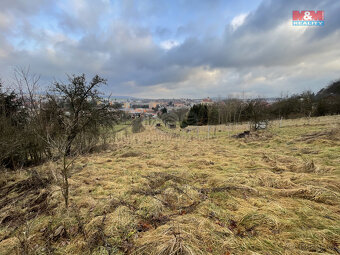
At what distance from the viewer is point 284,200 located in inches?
107

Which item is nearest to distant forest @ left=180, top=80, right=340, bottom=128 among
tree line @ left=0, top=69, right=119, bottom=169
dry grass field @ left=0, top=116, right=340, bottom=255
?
dry grass field @ left=0, top=116, right=340, bottom=255

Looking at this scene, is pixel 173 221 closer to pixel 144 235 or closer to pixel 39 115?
pixel 144 235

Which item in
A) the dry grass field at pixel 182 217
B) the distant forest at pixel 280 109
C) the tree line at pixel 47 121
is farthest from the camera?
the distant forest at pixel 280 109

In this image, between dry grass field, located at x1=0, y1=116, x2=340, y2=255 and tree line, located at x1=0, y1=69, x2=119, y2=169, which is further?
tree line, located at x1=0, y1=69, x2=119, y2=169

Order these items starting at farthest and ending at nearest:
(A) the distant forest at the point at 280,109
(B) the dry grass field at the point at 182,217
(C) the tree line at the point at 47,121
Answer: (A) the distant forest at the point at 280,109, (C) the tree line at the point at 47,121, (B) the dry grass field at the point at 182,217

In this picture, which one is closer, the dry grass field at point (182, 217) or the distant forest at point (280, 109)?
the dry grass field at point (182, 217)

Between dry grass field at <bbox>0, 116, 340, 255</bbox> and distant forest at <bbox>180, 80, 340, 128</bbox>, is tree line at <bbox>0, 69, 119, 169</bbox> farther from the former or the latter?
distant forest at <bbox>180, 80, 340, 128</bbox>

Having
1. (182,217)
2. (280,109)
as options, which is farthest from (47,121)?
(280,109)

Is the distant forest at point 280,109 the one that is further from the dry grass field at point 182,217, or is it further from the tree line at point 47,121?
the tree line at point 47,121

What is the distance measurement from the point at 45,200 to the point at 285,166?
7011mm

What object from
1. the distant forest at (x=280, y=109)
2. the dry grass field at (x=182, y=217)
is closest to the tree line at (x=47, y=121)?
the dry grass field at (x=182, y=217)

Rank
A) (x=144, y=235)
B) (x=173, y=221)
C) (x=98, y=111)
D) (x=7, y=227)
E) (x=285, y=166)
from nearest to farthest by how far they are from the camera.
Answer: (x=144, y=235)
(x=173, y=221)
(x=7, y=227)
(x=285, y=166)
(x=98, y=111)

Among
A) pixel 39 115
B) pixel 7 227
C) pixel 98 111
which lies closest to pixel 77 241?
pixel 7 227

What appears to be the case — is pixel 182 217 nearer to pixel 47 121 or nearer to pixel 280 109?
pixel 47 121
